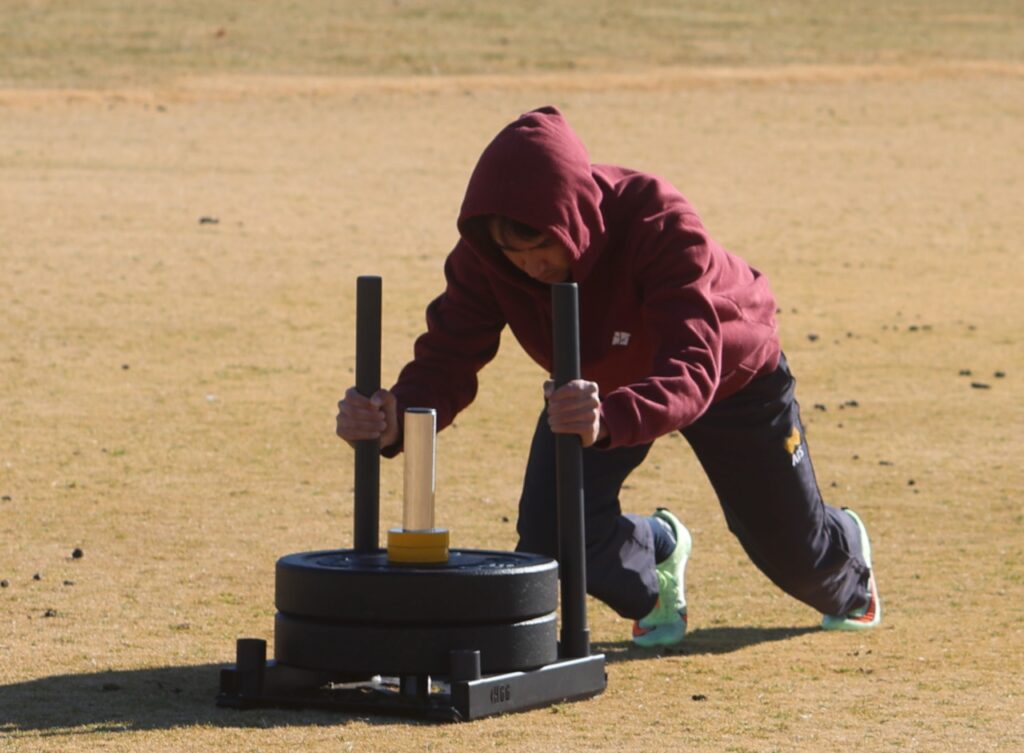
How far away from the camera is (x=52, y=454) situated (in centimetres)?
942

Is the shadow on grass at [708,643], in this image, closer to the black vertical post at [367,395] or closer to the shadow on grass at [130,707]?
the black vertical post at [367,395]

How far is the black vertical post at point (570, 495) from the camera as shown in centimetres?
486

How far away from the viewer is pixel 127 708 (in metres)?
5.03

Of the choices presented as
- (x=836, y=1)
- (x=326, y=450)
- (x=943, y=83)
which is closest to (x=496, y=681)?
(x=326, y=450)

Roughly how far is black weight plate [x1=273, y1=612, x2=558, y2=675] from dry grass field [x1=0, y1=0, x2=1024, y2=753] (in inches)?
5.3

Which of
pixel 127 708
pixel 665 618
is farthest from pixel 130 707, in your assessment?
pixel 665 618

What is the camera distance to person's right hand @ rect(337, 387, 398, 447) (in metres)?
5.22

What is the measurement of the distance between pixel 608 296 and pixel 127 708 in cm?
149

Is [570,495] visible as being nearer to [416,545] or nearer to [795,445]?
[416,545]

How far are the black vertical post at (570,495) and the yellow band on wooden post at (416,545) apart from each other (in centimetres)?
30

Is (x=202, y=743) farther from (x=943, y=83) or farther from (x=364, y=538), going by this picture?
(x=943, y=83)

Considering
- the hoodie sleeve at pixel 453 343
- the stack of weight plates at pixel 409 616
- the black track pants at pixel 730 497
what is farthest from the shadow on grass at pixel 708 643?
the stack of weight plates at pixel 409 616

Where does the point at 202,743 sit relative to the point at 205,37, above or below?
below

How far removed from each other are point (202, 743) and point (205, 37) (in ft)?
94.7
